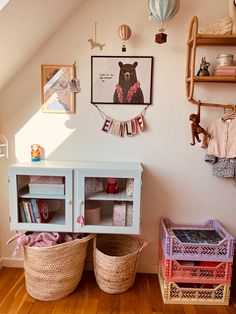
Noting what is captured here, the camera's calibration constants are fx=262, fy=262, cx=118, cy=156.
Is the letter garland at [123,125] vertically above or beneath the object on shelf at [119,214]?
above

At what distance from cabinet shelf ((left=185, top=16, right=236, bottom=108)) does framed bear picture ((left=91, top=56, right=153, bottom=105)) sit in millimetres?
288

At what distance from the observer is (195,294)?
6.18ft

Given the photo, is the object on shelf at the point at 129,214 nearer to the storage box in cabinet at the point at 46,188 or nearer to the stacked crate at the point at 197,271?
the stacked crate at the point at 197,271

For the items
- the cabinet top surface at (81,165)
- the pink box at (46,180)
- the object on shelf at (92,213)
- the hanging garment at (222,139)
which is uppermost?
the hanging garment at (222,139)

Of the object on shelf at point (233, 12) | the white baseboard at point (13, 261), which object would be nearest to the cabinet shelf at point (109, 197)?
the white baseboard at point (13, 261)

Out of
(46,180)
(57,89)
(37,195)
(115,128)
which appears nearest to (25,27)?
(57,89)

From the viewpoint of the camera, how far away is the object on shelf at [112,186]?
1.90 m

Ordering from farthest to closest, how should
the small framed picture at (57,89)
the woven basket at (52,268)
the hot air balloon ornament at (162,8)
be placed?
the small framed picture at (57,89), the woven basket at (52,268), the hot air balloon ornament at (162,8)

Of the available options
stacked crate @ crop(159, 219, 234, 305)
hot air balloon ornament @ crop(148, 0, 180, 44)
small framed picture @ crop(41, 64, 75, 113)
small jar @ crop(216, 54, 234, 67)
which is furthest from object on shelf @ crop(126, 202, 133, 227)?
hot air balloon ornament @ crop(148, 0, 180, 44)

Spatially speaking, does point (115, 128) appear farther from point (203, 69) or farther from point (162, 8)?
point (162, 8)

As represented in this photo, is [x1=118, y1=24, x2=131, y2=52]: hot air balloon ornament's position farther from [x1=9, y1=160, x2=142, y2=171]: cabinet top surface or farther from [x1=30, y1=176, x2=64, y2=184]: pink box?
[x1=30, y1=176, x2=64, y2=184]: pink box

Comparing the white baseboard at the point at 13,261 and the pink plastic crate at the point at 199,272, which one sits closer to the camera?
the pink plastic crate at the point at 199,272

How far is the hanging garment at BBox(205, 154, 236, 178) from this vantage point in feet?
6.34

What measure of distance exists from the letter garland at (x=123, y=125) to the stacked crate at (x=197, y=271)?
2.66ft
